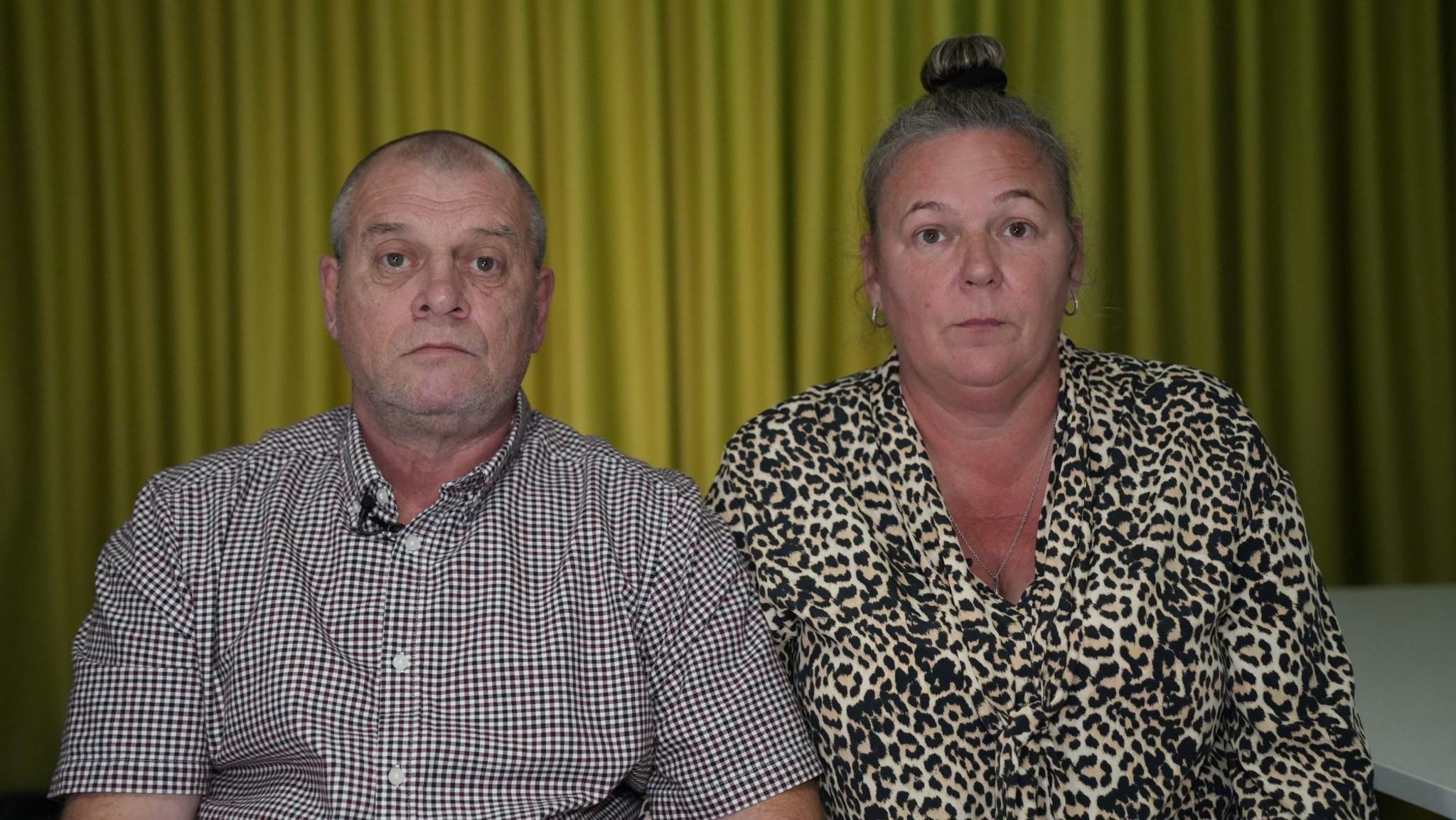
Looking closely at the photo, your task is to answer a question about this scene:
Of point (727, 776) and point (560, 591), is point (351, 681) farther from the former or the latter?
point (727, 776)

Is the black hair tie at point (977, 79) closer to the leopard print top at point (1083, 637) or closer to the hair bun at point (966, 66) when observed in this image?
the hair bun at point (966, 66)

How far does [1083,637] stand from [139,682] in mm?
1253

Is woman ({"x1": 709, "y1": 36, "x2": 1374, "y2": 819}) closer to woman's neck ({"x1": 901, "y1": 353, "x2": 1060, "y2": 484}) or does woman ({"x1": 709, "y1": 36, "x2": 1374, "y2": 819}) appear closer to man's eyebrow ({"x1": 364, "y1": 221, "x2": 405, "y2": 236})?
woman's neck ({"x1": 901, "y1": 353, "x2": 1060, "y2": 484})

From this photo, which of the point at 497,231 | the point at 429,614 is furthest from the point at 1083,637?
the point at 497,231

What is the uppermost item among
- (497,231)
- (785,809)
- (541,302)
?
(497,231)

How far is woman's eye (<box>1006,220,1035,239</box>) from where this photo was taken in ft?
6.20

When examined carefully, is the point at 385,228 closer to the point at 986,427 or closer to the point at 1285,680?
the point at 986,427

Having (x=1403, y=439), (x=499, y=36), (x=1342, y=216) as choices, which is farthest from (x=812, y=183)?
(x=1403, y=439)

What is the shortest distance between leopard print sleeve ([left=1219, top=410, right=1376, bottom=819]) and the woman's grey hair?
50 centimetres

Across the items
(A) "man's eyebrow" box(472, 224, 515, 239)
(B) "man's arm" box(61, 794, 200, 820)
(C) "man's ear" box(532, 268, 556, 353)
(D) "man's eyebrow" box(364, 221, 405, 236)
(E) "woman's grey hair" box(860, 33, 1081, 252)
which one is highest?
(E) "woman's grey hair" box(860, 33, 1081, 252)

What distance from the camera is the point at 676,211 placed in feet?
12.0

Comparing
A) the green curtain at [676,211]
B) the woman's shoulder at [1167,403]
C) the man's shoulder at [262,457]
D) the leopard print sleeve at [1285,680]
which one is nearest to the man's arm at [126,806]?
the man's shoulder at [262,457]

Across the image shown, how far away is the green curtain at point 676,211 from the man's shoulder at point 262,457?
164 cm

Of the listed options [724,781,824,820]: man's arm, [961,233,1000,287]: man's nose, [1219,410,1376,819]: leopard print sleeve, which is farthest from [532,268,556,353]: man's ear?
[1219,410,1376,819]: leopard print sleeve
